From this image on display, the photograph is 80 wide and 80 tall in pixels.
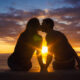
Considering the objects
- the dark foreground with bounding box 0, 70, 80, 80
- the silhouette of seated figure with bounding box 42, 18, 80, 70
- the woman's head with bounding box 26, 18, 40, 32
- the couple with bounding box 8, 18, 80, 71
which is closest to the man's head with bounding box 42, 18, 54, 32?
the couple with bounding box 8, 18, 80, 71

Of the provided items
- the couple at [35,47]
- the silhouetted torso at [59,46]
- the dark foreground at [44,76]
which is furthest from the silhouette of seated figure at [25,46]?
the dark foreground at [44,76]

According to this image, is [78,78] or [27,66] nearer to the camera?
[78,78]

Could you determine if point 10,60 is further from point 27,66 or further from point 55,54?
point 55,54

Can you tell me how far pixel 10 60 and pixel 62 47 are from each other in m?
1.34

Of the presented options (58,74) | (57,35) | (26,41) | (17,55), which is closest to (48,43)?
(57,35)

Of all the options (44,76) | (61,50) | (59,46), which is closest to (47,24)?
(59,46)

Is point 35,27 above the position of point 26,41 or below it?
above

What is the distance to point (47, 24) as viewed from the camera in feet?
14.0

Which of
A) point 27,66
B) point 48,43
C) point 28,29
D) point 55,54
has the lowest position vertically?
point 27,66

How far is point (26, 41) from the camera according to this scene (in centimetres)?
397

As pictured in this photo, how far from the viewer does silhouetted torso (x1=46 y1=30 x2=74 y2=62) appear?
13.3ft

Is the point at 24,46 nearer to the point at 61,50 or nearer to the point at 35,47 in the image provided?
the point at 35,47

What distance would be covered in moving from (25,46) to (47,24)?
0.85 m

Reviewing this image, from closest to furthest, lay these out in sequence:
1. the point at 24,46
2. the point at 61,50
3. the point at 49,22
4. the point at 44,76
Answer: the point at 44,76 → the point at 24,46 → the point at 61,50 → the point at 49,22
